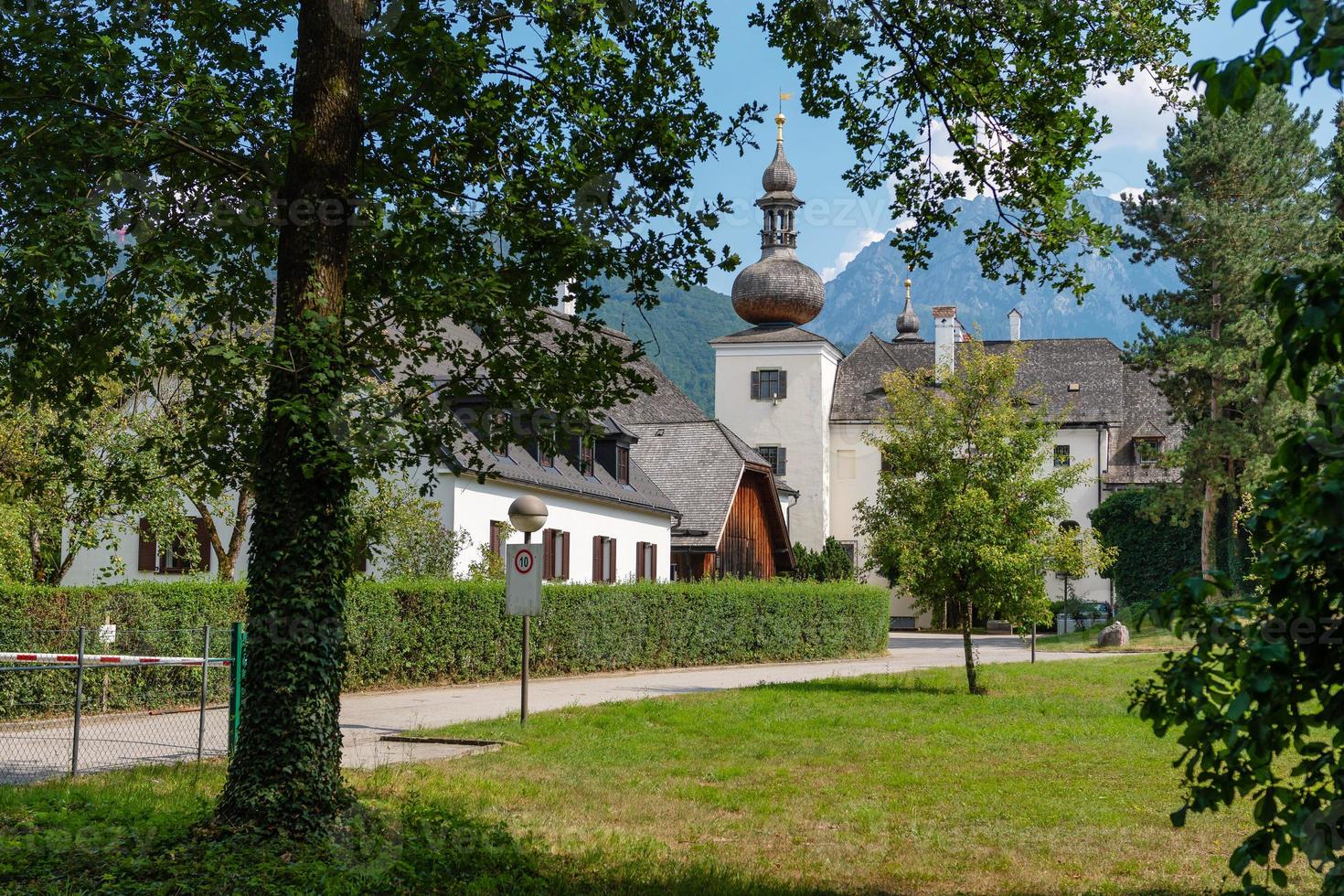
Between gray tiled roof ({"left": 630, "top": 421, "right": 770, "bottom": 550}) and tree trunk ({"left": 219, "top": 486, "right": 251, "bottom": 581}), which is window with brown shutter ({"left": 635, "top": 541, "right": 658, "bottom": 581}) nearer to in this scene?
gray tiled roof ({"left": 630, "top": 421, "right": 770, "bottom": 550})

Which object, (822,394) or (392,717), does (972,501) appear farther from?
(822,394)

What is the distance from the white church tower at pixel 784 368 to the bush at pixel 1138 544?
12700 millimetres

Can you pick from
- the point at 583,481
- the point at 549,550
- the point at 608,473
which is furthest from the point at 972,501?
the point at 608,473

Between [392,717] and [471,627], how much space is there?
670 cm

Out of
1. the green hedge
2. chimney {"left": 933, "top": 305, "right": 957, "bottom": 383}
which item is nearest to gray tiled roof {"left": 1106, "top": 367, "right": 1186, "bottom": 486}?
chimney {"left": 933, "top": 305, "right": 957, "bottom": 383}

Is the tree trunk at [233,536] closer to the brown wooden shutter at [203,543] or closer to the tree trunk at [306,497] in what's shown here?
the brown wooden shutter at [203,543]

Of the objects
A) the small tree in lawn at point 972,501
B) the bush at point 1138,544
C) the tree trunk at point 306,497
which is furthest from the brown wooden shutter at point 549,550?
the bush at point 1138,544

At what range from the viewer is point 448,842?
8258mm

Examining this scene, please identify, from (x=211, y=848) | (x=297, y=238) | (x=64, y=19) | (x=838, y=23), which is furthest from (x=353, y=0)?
(x=211, y=848)

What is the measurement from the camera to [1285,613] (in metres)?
4.27

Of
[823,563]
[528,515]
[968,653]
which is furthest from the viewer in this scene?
[823,563]

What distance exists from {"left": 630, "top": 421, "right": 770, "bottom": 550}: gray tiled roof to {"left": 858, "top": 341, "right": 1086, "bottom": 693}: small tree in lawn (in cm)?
1971

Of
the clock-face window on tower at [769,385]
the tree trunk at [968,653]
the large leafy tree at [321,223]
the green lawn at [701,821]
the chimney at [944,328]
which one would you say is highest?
the chimney at [944,328]

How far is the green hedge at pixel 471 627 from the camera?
18016 millimetres
